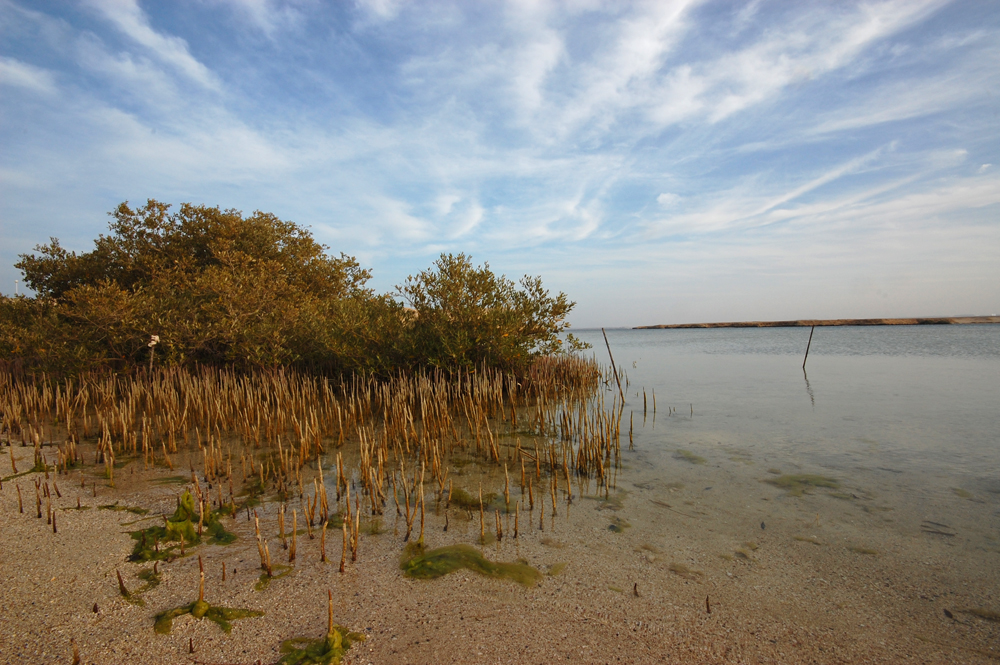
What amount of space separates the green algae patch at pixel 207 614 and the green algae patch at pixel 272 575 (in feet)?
0.77

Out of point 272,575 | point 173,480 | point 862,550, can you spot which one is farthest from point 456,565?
point 173,480

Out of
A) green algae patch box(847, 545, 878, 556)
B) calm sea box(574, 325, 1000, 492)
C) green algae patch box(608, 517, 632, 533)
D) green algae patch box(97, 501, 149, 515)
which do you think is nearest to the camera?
green algae patch box(847, 545, 878, 556)

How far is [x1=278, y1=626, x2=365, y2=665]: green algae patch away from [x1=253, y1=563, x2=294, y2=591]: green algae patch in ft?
1.96

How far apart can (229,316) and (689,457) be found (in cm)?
869

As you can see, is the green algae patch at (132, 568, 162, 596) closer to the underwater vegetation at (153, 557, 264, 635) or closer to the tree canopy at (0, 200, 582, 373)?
the underwater vegetation at (153, 557, 264, 635)

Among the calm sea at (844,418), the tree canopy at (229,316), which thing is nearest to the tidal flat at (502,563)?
the calm sea at (844,418)

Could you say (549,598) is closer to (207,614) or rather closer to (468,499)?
(468,499)

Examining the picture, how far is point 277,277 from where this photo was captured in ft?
36.7

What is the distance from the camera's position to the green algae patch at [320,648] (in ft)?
7.38

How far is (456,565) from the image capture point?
323cm

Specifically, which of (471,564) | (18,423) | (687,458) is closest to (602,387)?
(687,458)

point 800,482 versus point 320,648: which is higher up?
point 320,648

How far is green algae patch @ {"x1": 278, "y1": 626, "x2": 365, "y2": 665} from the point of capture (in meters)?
→ 2.25

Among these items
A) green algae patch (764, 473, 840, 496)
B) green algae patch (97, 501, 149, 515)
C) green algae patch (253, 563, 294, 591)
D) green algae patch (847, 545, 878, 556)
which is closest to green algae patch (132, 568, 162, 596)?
green algae patch (253, 563, 294, 591)
